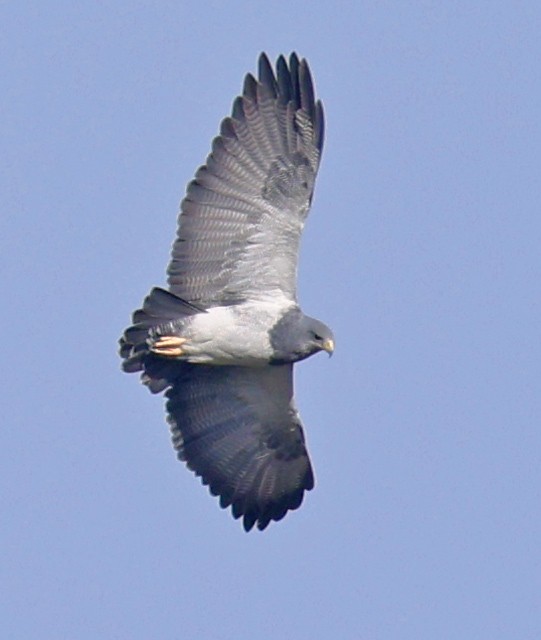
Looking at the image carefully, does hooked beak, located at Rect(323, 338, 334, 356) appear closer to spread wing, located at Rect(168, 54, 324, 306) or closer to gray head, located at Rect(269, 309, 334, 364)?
gray head, located at Rect(269, 309, 334, 364)

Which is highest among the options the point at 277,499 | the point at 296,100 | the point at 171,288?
the point at 296,100

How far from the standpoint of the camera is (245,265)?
21391 mm

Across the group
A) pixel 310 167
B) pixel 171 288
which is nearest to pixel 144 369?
pixel 171 288

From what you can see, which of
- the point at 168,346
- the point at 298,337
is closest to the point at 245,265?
the point at 298,337

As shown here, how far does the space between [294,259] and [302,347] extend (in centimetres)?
92

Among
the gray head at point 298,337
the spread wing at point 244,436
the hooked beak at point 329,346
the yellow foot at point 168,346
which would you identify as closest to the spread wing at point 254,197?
the gray head at point 298,337

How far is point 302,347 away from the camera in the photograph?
827 inches

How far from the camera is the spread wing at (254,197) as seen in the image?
21312 millimetres

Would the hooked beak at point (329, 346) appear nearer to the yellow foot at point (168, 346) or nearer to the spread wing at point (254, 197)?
the spread wing at point (254, 197)

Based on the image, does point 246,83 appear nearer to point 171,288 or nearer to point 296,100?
point 296,100

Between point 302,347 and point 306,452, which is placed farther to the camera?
point 306,452

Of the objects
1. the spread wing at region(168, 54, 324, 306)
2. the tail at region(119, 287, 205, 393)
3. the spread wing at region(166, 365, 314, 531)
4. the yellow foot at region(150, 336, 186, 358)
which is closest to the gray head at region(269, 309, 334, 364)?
the spread wing at region(168, 54, 324, 306)

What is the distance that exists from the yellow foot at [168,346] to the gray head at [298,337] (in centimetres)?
92

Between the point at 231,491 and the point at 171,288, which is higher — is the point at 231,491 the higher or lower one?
the lower one
